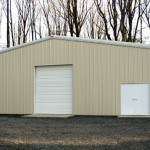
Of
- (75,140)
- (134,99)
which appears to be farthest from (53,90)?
(75,140)

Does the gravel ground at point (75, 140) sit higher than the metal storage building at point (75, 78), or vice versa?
the metal storage building at point (75, 78)

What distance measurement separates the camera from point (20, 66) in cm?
2034

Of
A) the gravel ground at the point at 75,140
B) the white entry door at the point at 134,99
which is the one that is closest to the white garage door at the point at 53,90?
the white entry door at the point at 134,99

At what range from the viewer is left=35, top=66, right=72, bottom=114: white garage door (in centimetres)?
1922

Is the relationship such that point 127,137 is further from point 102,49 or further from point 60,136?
point 102,49

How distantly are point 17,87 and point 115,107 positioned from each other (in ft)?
20.7

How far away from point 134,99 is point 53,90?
491cm

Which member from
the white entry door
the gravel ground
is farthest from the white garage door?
the gravel ground

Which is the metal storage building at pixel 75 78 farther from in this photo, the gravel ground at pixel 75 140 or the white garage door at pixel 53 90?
the gravel ground at pixel 75 140

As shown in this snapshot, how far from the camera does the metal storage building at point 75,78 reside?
17500 mm

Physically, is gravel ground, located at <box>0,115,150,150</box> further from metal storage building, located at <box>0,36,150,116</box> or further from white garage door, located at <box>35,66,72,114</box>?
white garage door, located at <box>35,66,72,114</box>

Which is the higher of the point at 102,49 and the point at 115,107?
the point at 102,49

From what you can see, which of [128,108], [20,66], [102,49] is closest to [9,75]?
[20,66]

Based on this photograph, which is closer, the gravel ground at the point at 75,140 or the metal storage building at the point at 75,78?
the gravel ground at the point at 75,140
